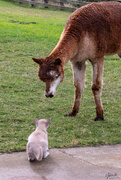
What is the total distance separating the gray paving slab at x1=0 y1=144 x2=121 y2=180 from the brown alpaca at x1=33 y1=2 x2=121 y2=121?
1073 mm

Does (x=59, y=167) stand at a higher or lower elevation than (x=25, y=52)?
lower

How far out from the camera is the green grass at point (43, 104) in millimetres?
5277

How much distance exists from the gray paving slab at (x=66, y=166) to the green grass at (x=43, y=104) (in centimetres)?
32

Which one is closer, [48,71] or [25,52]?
[48,71]

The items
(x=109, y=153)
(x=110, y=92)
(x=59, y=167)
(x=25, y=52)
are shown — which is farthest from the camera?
(x=25, y=52)

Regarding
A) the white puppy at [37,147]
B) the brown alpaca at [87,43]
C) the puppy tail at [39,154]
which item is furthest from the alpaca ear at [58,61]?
the puppy tail at [39,154]

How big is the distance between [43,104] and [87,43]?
1739 millimetres

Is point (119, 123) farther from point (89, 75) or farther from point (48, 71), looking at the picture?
point (89, 75)

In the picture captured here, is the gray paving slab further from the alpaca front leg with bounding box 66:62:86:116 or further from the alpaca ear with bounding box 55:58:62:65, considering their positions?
the alpaca front leg with bounding box 66:62:86:116

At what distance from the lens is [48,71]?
507 centimetres

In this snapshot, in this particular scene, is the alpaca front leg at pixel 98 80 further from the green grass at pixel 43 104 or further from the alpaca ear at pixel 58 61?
the alpaca ear at pixel 58 61

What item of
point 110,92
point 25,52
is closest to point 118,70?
point 110,92

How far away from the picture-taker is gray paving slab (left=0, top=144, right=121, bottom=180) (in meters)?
3.96

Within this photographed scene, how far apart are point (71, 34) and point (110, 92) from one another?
8.59ft
